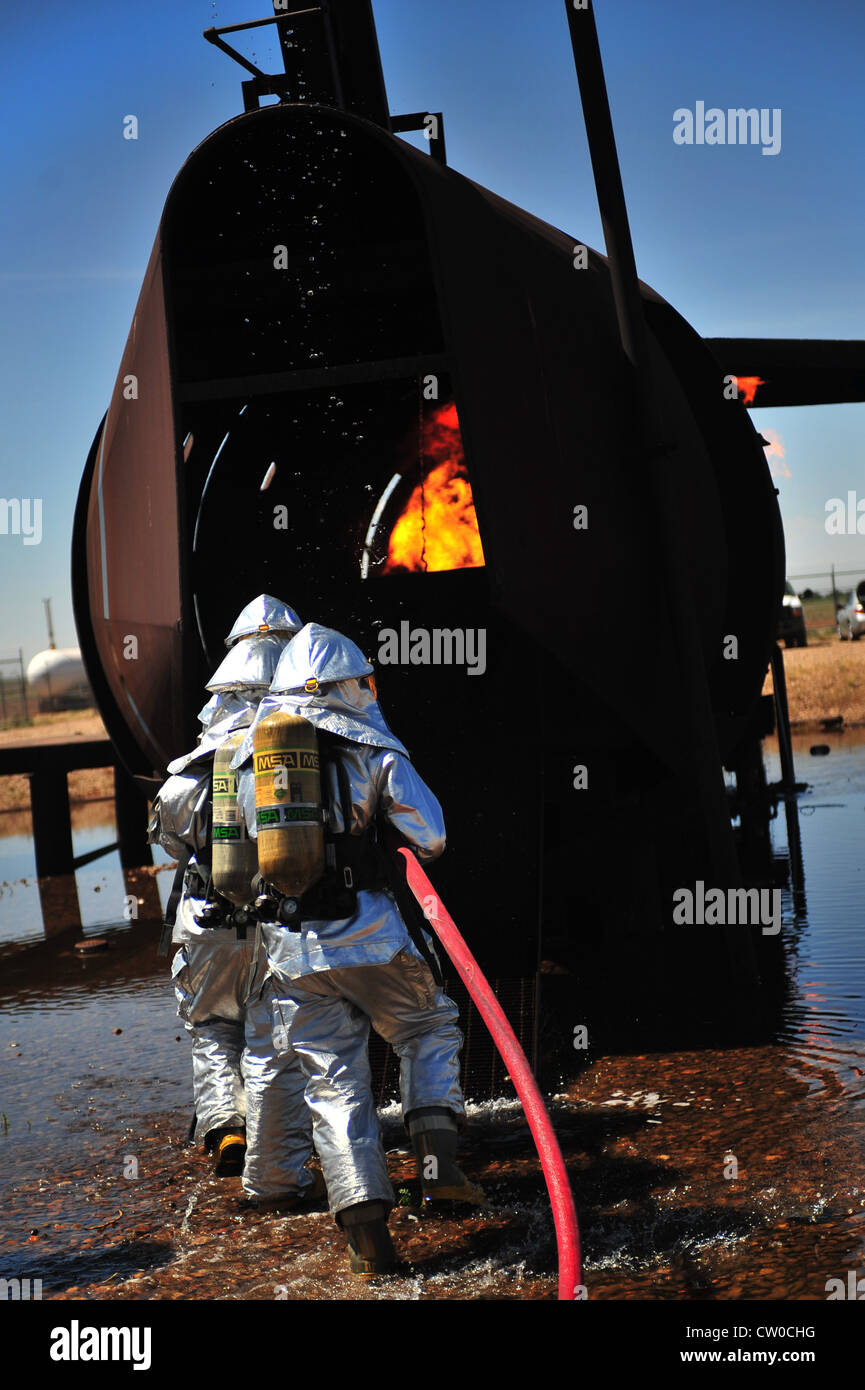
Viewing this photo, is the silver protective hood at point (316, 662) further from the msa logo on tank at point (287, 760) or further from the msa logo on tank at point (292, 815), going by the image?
Result: the msa logo on tank at point (292, 815)

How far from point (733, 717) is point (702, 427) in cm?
195

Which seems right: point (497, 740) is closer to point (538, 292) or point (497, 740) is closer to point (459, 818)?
point (459, 818)

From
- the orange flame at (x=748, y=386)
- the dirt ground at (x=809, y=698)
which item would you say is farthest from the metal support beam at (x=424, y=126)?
the dirt ground at (x=809, y=698)

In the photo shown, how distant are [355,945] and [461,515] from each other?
16.6ft

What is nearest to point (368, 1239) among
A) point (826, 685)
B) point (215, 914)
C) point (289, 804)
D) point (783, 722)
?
point (289, 804)

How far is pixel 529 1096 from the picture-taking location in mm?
3729

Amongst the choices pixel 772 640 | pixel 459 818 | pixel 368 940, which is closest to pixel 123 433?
pixel 459 818

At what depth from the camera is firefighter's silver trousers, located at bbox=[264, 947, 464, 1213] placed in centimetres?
431

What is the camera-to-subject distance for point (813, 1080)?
561 cm

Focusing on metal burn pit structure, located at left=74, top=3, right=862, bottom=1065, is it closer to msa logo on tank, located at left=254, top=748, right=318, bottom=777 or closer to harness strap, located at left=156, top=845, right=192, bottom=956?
harness strap, located at left=156, top=845, right=192, bottom=956

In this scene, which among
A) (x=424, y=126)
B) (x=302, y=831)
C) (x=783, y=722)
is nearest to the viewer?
(x=302, y=831)

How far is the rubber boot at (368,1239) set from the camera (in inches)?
165

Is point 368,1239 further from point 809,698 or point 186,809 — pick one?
point 809,698

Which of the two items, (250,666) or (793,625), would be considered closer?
(250,666)
